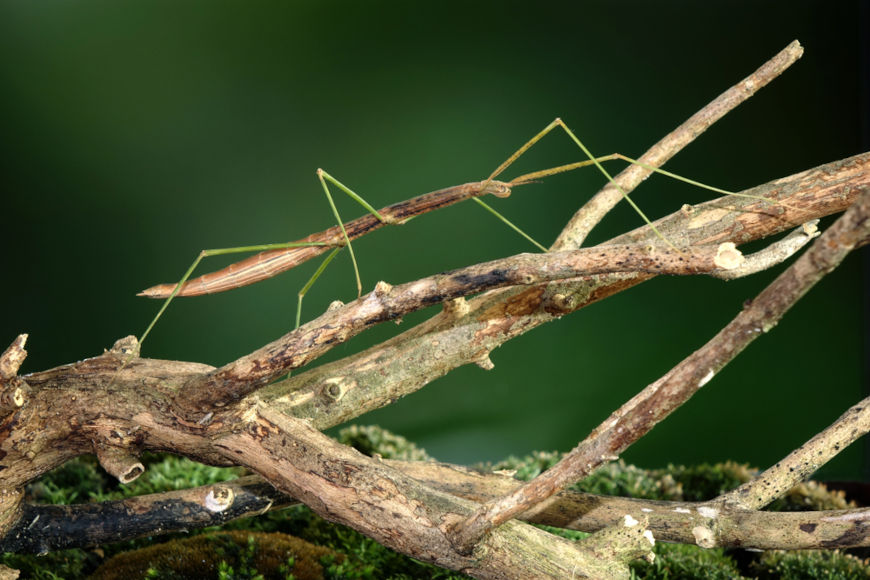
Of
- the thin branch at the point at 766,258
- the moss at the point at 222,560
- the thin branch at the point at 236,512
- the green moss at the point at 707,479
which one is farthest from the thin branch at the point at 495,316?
the green moss at the point at 707,479

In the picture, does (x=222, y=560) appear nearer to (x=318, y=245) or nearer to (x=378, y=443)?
(x=318, y=245)

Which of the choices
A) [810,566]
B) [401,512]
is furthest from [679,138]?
[810,566]

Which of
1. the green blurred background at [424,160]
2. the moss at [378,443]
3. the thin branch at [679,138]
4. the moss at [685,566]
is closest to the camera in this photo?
→ the thin branch at [679,138]

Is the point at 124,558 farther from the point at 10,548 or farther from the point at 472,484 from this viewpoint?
the point at 472,484

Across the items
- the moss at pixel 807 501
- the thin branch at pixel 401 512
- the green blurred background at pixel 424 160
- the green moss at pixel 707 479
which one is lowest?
the thin branch at pixel 401 512

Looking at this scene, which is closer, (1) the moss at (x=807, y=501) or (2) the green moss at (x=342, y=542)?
(2) the green moss at (x=342, y=542)

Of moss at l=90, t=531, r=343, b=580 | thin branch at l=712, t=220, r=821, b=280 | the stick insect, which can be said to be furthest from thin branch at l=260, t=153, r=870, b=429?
moss at l=90, t=531, r=343, b=580

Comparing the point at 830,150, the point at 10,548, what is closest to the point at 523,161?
the point at 830,150

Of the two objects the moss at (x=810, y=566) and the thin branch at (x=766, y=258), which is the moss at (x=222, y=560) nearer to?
the thin branch at (x=766, y=258)
